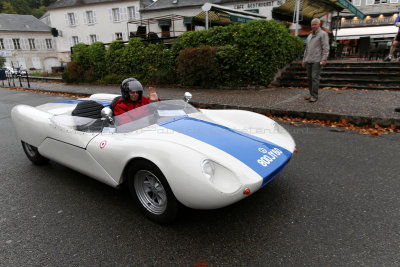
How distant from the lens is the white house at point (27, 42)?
42312mm

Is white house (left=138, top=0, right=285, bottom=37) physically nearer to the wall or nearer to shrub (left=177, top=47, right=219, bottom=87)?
shrub (left=177, top=47, right=219, bottom=87)

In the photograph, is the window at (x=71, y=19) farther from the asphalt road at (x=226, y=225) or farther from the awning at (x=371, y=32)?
the asphalt road at (x=226, y=225)

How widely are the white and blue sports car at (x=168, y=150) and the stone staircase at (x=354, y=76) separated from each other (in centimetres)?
757

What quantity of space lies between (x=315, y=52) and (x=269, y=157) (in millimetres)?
5255

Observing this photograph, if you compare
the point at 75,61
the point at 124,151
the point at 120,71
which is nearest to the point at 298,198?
the point at 124,151

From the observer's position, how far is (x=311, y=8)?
14984 millimetres

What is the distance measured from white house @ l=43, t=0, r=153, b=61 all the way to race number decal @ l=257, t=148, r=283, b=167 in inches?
1326

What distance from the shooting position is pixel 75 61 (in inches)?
615

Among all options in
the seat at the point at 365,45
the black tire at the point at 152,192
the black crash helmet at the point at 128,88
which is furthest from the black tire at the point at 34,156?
the seat at the point at 365,45

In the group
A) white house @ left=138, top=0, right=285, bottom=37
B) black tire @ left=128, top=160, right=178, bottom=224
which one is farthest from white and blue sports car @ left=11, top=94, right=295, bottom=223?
white house @ left=138, top=0, right=285, bottom=37

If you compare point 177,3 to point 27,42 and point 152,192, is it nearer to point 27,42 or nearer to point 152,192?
point 152,192

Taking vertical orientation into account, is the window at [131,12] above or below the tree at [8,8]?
below

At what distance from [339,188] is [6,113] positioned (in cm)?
904

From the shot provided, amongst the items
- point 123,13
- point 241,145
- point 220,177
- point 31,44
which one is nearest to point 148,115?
point 241,145
